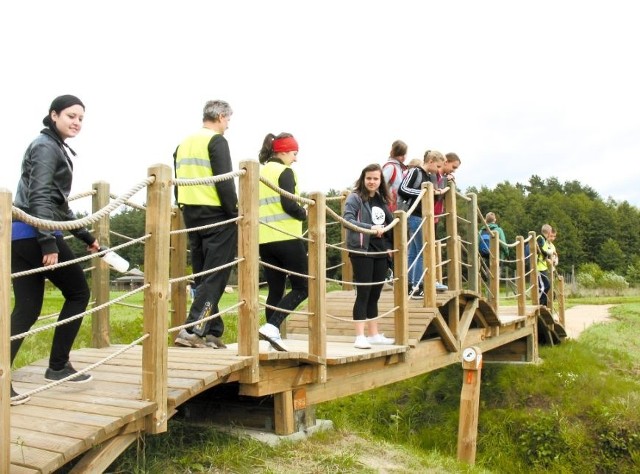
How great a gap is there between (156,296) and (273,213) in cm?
156

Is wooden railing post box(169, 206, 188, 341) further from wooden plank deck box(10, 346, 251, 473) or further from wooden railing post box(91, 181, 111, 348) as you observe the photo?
wooden plank deck box(10, 346, 251, 473)

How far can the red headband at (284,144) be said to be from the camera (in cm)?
495

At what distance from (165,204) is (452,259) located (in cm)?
475

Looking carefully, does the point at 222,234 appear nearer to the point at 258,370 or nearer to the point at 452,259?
the point at 258,370

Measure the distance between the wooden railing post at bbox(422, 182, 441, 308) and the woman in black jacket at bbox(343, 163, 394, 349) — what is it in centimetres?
94

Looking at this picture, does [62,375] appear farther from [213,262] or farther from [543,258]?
[543,258]

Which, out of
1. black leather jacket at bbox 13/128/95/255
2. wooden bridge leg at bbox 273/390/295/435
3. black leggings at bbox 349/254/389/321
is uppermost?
black leather jacket at bbox 13/128/95/255

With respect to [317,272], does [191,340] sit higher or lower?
lower

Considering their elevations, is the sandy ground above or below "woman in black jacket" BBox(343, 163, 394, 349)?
below

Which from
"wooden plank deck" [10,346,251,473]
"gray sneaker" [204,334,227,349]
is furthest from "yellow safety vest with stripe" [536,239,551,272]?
"wooden plank deck" [10,346,251,473]

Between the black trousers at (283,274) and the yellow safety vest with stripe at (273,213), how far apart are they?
0.06 meters

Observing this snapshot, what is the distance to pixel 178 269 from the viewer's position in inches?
241

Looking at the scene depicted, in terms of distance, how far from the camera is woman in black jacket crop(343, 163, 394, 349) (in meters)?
5.80

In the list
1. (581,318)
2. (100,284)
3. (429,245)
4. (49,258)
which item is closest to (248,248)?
(49,258)
